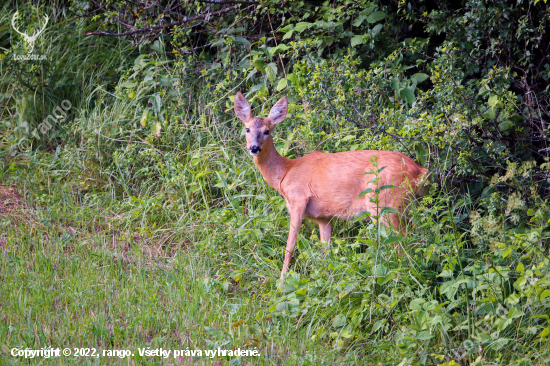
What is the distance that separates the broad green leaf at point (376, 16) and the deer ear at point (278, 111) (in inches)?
61.9

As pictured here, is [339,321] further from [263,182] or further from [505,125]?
[505,125]

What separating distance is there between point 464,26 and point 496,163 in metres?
1.49

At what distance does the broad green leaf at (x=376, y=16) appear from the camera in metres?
6.05

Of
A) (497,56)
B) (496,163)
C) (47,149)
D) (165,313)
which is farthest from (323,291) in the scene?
(47,149)

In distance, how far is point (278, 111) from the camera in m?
5.19

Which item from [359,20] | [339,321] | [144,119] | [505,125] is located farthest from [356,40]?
[339,321]

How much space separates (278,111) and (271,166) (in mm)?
511

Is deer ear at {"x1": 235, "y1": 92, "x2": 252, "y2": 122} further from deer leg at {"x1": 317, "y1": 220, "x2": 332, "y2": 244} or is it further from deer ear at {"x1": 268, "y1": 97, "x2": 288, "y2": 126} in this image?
deer leg at {"x1": 317, "y1": 220, "x2": 332, "y2": 244}

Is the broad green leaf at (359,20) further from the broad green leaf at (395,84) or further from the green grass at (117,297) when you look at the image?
the green grass at (117,297)

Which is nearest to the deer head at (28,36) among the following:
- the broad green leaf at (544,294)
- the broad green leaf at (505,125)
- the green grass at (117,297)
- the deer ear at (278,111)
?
the green grass at (117,297)

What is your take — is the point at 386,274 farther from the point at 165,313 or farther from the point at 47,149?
the point at 47,149

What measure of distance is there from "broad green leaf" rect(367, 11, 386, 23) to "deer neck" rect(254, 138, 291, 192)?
1.93 meters

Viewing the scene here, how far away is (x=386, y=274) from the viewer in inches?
149

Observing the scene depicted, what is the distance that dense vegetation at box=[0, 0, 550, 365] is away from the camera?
3.63 m
